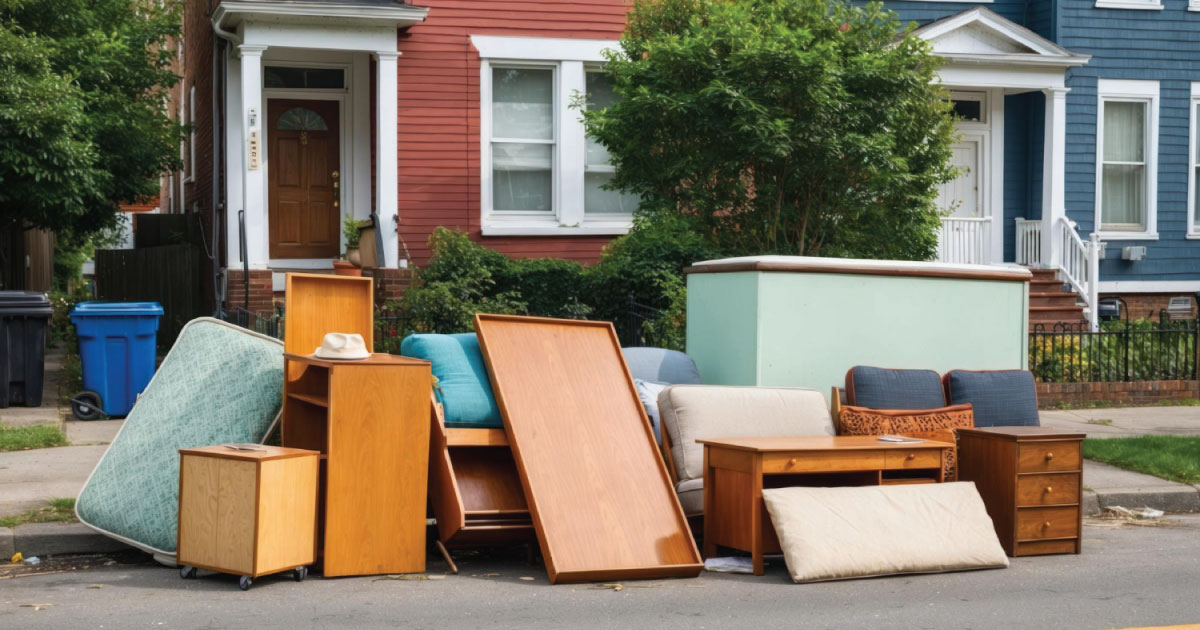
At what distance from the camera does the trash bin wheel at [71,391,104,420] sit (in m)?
11.8

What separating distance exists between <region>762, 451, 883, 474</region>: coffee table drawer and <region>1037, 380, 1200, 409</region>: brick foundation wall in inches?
293

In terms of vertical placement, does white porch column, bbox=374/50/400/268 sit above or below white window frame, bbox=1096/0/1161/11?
below

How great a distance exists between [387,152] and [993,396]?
9.41m

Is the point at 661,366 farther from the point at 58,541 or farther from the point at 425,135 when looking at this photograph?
the point at 425,135

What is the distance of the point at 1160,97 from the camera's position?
2011 cm

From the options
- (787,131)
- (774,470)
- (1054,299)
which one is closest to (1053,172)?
(1054,299)

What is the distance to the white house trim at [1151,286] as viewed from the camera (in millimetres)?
19780

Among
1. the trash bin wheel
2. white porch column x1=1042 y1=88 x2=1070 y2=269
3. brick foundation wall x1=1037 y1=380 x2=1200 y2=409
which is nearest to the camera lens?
the trash bin wheel

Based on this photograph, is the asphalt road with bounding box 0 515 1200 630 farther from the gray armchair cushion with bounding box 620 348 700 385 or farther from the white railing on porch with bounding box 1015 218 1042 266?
the white railing on porch with bounding box 1015 218 1042 266

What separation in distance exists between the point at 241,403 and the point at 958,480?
435 centimetres

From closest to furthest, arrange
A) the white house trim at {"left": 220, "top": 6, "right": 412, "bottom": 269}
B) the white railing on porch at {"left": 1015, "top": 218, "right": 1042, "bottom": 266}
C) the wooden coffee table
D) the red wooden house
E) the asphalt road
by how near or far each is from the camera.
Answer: the asphalt road < the wooden coffee table < the white house trim at {"left": 220, "top": 6, "right": 412, "bottom": 269} < the red wooden house < the white railing on porch at {"left": 1015, "top": 218, "right": 1042, "bottom": 266}

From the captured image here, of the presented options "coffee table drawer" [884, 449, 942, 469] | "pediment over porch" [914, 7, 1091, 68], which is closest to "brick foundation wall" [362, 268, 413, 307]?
"pediment over porch" [914, 7, 1091, 68]

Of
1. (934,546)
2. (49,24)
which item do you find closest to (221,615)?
(934,546)

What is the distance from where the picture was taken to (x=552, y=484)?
7.06m
